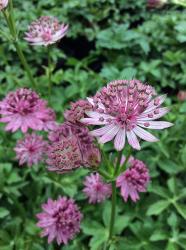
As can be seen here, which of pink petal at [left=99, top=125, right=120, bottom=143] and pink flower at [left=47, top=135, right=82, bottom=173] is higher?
pink petal at [left=99, top=125, right=120, bottom=143]

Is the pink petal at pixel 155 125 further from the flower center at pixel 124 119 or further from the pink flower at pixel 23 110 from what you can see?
the pink flower at pixel 23 110

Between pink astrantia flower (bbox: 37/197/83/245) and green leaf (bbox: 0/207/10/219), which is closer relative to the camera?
pink astrantia flower (bbox: 37/197/83/245)

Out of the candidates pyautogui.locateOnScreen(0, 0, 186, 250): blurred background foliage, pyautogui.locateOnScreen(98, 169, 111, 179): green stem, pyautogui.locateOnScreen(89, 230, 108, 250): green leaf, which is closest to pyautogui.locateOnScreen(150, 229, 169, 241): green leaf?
pyautogui.locateOnScreen(0, 0, 186, 250): blurred background foliage

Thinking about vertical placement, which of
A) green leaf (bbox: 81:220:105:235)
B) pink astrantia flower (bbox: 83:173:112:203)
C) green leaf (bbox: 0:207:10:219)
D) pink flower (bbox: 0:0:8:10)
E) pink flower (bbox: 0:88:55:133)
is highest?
pink flower (bbox: 0:0:8:10)

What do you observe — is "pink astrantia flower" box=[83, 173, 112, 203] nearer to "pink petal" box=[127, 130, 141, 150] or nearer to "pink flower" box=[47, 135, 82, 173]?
"pink flower" box=[47, 135, 82, 173]

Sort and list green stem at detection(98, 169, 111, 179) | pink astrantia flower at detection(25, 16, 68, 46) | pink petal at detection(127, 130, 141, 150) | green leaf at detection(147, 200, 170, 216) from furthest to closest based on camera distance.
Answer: pink astrantia flower at detection(25, 16, 68, 46), green leaf at detection(147, 200, 170, 216), green stem at detection(98, 169, 111, 179), pink petal at detection(127, 130, 141, 150)

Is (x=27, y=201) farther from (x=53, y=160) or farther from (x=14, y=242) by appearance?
(x=53, y=160)
